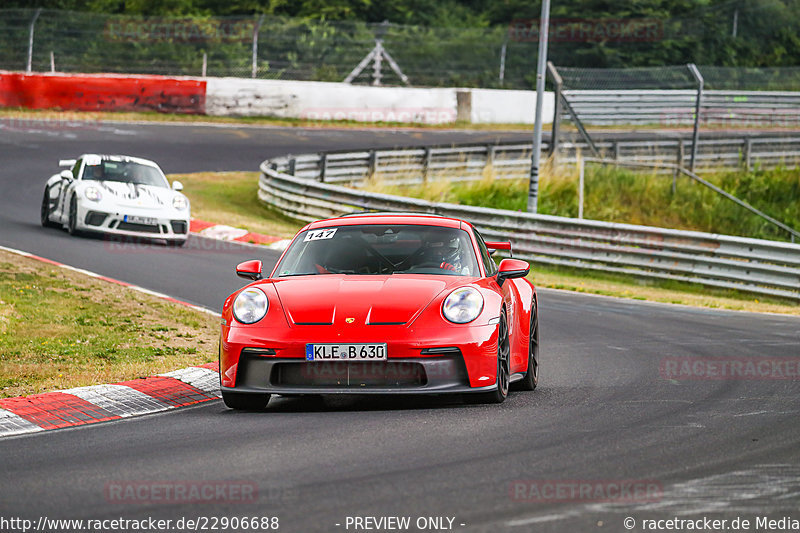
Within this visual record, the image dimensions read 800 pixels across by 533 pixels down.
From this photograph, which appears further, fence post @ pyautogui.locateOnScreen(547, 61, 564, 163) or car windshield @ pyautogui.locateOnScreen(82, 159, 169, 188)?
fence post @ pyautogui.locateOnScreen(547, 61, 564, 163)

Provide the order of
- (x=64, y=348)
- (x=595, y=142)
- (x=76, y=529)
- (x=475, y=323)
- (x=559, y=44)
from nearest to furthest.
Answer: (x=76, y=529) < (x=475, y=323) < (x=64, y=348) < (x=595, y=142) < (x=559, y=44)

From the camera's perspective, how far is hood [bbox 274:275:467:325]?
7.75m

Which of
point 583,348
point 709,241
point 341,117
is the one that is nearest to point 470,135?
point 341,117

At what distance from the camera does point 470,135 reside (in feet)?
131

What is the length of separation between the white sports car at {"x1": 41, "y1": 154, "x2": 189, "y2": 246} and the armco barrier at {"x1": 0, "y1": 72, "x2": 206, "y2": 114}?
16.4 m

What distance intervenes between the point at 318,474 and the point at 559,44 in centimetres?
5033

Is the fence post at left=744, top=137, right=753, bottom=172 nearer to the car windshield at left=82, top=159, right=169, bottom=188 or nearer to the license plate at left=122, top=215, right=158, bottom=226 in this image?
the car windshield at left=82, top=159, right=169, bottom=188

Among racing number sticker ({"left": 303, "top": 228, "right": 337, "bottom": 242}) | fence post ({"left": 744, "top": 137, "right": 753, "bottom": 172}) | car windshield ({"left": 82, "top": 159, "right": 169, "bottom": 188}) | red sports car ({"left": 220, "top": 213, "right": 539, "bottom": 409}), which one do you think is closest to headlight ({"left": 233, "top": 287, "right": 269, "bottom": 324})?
red sports car ({"left": 220, "top": 213, "right": 539, "bottom": 409})

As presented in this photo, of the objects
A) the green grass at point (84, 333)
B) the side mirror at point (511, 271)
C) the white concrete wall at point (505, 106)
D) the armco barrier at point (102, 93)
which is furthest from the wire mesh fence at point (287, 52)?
the side mirror at point (511, 271)

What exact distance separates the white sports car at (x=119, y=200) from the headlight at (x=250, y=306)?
1121 cm

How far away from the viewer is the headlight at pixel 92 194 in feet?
63.8

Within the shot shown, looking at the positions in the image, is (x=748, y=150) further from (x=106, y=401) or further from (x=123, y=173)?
(x=106, y=401)

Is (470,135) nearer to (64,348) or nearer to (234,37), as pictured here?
(234,37)

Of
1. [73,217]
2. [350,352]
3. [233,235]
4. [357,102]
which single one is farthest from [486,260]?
[357,102]
